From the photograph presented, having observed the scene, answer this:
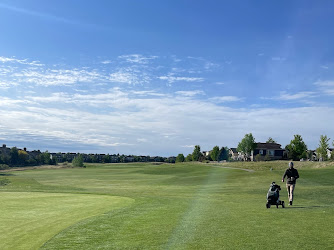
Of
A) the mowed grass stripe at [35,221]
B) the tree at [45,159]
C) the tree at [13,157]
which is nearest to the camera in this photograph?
the mowed grass stripe at [35,221]

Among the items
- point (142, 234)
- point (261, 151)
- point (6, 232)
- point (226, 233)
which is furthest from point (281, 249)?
point (261, 151)

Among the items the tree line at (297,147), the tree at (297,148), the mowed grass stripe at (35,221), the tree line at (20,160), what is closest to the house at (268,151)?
the tree line at (297,147)

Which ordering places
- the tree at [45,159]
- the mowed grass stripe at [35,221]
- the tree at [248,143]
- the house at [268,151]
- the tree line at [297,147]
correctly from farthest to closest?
the tree at [45,159] → the house at [268,151] → the tree at [248,143] → the tree line at [297,147] → the mowed grass stripe at [35,221]

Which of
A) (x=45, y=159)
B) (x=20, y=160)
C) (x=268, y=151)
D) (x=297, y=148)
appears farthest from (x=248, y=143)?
(x=20, y=160)

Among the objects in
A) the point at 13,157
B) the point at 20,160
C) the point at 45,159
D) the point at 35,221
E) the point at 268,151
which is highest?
the point at 268,151

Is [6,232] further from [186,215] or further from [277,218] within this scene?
[277,218]

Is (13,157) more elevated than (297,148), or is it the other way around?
(297,148)

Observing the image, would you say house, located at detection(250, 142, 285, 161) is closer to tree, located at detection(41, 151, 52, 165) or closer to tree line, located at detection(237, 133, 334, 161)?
tree line, located at detection(237, 133, 334, 161)

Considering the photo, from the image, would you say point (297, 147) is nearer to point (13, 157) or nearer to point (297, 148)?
point (297, 148)

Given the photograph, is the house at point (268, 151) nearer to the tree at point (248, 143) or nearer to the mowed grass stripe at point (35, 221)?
the tree at point (248, 143)

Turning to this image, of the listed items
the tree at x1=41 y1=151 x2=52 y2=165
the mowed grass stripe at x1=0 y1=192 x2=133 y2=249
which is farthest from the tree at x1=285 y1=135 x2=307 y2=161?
the mowed grass stripe at x1=0 y1=192 x2=133 y2=249

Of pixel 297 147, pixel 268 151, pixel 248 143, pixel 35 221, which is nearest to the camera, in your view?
pixel 35 221

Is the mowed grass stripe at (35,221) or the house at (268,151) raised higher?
the house at (268,151)

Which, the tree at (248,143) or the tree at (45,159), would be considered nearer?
the tree at (248,143)
